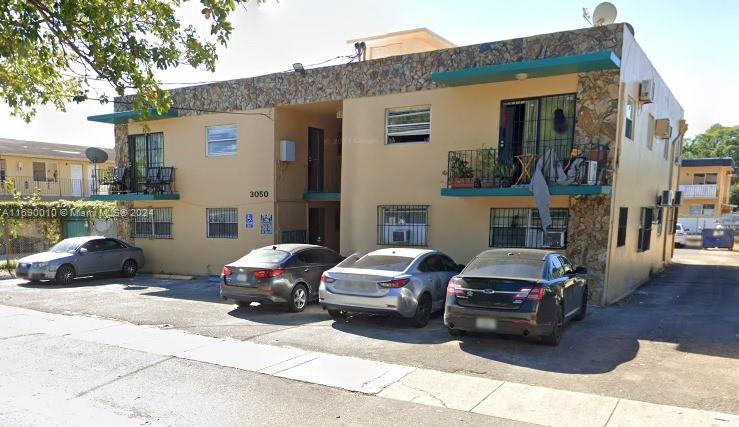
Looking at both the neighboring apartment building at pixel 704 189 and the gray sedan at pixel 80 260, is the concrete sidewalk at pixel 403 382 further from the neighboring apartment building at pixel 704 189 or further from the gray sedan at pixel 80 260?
the neighboring apartment building at pixel 704 189

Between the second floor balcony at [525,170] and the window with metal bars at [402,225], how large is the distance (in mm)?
1436

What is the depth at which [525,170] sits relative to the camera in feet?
35.0

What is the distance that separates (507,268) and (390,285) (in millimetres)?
2015

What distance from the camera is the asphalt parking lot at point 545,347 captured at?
5.86 m

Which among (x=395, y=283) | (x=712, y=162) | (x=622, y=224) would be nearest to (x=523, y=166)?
(x=622, y=224)

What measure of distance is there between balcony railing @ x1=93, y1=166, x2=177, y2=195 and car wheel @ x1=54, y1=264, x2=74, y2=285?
3743 mm

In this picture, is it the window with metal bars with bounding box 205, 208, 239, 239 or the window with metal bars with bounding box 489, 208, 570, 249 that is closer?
the window with metal bars with bounding box 489, 208, 570, 249

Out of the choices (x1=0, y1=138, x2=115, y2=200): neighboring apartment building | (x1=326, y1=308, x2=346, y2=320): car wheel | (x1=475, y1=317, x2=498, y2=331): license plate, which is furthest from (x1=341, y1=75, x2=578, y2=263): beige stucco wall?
(x1=0, y1=138, x2=115, y2=200): neighboring apartment building

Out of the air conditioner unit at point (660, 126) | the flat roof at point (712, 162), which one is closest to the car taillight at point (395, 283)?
the air conditioner unit at point (660, 126)

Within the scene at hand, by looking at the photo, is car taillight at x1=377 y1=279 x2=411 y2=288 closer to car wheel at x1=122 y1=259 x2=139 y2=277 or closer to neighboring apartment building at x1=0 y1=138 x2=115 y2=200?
car wheel at x1=122 y1=259 x2=139 y2=277

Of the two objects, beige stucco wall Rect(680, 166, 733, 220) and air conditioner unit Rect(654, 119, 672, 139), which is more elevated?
air conditioner unit Rect(654, 119, 672, 139)

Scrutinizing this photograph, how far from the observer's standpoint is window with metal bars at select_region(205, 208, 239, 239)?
15.7m

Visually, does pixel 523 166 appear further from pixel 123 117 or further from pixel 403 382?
pixel 123 117

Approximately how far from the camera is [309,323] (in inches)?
359
